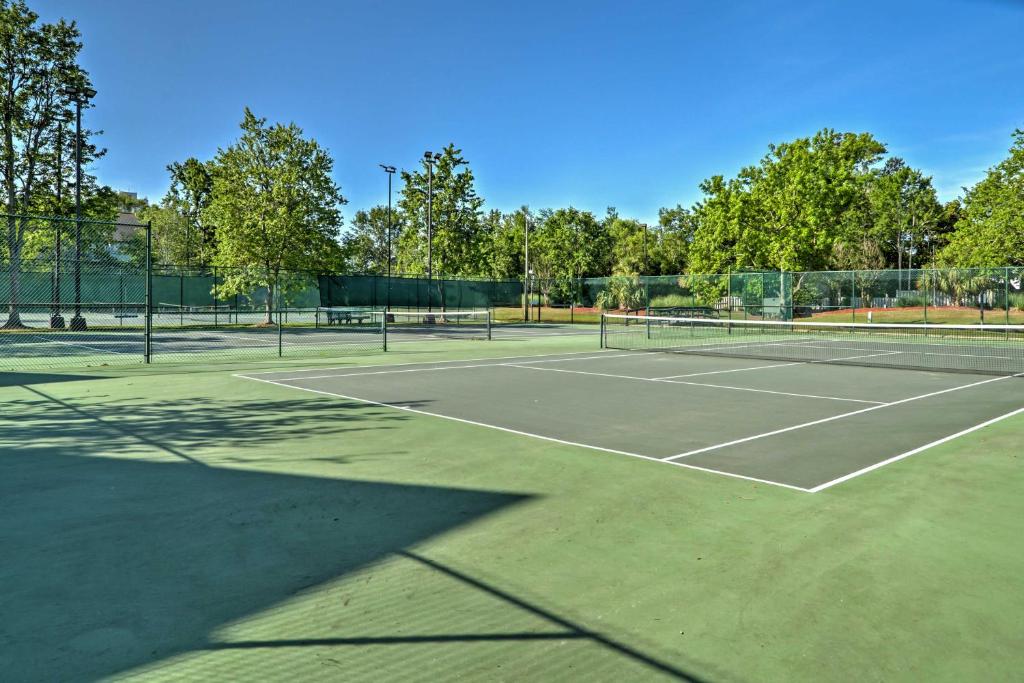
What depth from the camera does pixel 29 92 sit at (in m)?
29.5

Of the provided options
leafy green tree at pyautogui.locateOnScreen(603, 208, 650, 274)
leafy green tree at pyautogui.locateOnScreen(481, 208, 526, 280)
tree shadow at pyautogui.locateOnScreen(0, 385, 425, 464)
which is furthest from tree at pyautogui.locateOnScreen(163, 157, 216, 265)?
tree shadow at pyautogui.locateOnScreen(0, 385, 425, 464)

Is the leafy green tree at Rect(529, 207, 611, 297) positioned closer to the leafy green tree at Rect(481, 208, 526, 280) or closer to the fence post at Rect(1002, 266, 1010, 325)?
the leafy green tree at Rect(481, 208, 526, 280)

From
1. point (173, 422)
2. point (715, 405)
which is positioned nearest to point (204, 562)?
point (173, 422)

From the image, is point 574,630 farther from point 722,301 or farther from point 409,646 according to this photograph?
point 722,301

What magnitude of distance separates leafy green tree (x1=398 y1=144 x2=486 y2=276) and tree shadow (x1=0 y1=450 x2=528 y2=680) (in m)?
37.5

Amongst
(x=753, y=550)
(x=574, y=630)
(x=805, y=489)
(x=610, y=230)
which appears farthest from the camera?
(x=610, y=230)

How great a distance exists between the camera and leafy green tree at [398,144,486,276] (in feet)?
143

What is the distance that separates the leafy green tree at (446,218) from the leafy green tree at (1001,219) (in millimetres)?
26479

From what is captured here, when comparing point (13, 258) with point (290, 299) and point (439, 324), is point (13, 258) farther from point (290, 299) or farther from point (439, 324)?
point (439, 324)

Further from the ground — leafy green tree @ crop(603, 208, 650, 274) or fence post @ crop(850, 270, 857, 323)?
leafy green tree @ crop(603, 208, 650, 274)

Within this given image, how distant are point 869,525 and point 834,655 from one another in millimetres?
2086

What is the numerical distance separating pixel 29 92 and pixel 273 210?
423 inches

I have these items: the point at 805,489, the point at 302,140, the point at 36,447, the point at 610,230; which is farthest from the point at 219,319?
the point at 610,230

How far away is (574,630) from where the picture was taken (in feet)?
10.9
